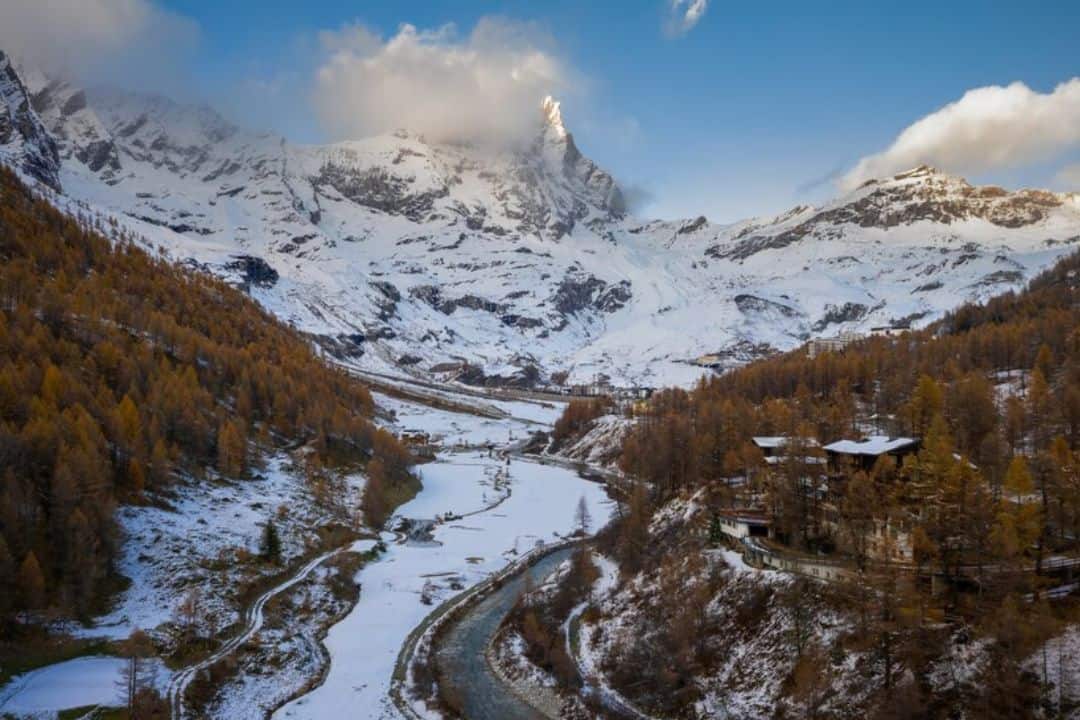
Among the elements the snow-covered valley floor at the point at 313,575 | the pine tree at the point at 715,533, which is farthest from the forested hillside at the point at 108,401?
the pine tree at the point at 715,533

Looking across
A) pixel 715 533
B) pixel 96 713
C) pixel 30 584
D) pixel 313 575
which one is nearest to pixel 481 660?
pixel 715 533

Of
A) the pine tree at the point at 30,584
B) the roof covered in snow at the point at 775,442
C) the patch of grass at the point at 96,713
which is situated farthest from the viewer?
the roof covered in snow at the point at 775,442

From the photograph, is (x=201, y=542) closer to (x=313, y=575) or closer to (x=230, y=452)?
(x=313, y=575)

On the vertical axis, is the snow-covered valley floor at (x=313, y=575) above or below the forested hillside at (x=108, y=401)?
below

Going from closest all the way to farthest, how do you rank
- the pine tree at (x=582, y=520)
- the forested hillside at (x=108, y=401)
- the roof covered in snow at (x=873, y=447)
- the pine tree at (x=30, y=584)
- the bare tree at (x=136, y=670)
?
the bare tree at (x=136, y=670), the pine tree at (x=30, y=584), the forested hillside at (x=108, y=401), the roof covered in snow at (x=873, y=447), the pine tree at (x=582, y=520)

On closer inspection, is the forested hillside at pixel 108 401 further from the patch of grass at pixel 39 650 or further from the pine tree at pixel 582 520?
the pine tree at pixel 582 520

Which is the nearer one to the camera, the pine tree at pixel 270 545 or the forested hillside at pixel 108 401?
the forested hillside at pixel 108 401

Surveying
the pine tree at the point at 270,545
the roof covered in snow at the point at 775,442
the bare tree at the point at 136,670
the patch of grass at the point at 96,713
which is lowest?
the patch of grass at the point at 96,713
